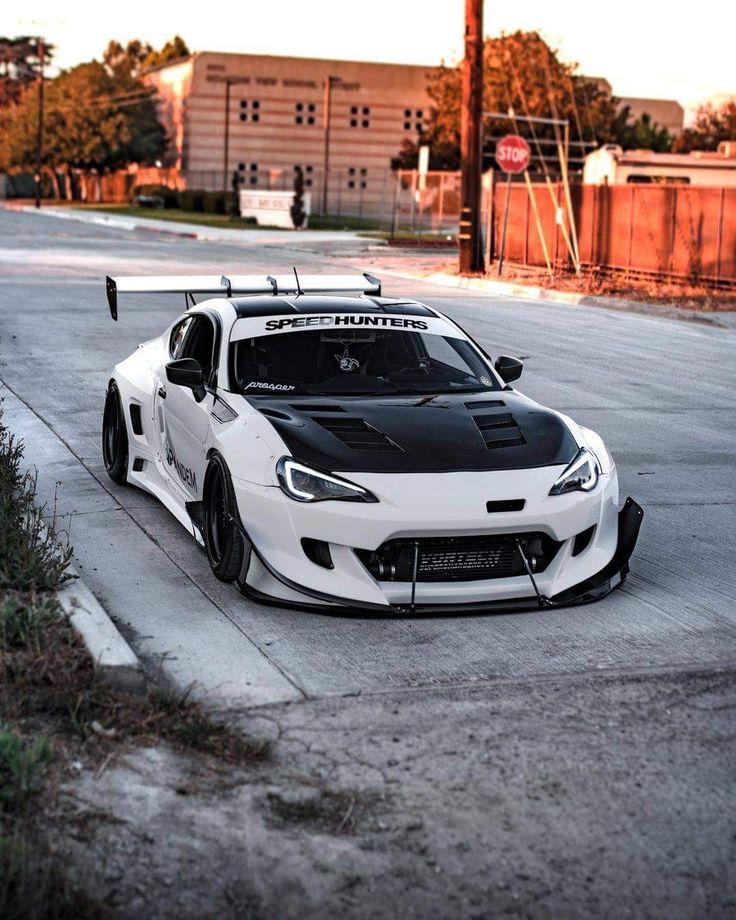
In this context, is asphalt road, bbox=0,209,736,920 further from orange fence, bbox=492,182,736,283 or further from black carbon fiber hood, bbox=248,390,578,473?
orange fence, bbox=492,182,736,283

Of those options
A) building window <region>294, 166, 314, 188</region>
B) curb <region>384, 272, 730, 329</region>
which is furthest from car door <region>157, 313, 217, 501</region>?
building window <region>294, 166, 314, 188</region>

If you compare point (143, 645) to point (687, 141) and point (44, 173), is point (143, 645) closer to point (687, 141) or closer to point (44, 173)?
point (687, 141)

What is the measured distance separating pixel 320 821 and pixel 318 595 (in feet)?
6.81

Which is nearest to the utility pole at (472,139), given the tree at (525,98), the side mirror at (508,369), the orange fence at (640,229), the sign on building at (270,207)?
the orange fence at (640,229)

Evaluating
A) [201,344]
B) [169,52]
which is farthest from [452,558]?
[169,52]

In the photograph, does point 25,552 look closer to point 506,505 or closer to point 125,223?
point 506,505

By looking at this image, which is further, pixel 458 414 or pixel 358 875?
pixel 458 414

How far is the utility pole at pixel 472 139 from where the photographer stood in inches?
1292

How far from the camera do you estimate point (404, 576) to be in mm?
6531

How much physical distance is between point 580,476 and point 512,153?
87.2 feet

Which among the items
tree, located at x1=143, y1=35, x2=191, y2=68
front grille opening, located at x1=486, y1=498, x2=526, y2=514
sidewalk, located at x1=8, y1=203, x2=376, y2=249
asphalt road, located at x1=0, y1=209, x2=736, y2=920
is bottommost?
asphalt road, located at x1=0, y1=209, x2=736, y2=920

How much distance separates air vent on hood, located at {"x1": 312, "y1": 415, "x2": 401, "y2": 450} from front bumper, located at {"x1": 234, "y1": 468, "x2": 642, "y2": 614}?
26 cm

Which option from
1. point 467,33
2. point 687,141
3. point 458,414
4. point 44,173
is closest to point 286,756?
point 458,414

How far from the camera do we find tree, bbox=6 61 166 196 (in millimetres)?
111750
